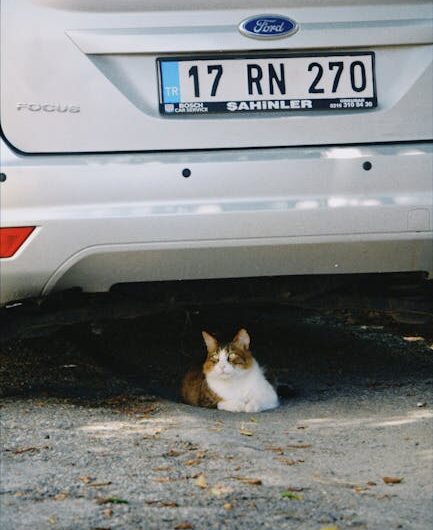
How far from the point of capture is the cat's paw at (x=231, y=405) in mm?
5477

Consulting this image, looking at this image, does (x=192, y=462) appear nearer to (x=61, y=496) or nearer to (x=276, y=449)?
(x=276, y=449)

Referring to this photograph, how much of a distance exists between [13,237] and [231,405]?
1.75 meters

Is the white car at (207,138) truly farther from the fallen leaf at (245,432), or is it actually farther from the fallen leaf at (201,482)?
the fallen leaf at (201,482)

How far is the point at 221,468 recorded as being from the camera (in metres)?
3.93

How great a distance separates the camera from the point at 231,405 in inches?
217

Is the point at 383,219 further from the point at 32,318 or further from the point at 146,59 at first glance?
the point at 32,318

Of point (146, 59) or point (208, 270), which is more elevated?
point (146, 59)

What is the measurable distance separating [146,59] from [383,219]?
3.59 ft

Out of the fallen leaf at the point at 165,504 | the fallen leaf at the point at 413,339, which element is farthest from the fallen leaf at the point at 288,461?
the fallen leaf at the point at 413,339

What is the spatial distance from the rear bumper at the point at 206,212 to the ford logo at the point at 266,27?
44cm

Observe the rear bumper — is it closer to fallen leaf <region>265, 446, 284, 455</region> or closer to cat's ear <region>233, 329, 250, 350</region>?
fallen leaf <region>265, 446, 284, 455</region>

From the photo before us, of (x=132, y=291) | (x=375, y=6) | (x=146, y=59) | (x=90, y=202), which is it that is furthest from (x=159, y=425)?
(x=375, y=6)

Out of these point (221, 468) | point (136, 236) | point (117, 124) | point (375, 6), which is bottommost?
point (221, 468)

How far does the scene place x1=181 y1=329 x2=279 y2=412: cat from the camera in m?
5.49
